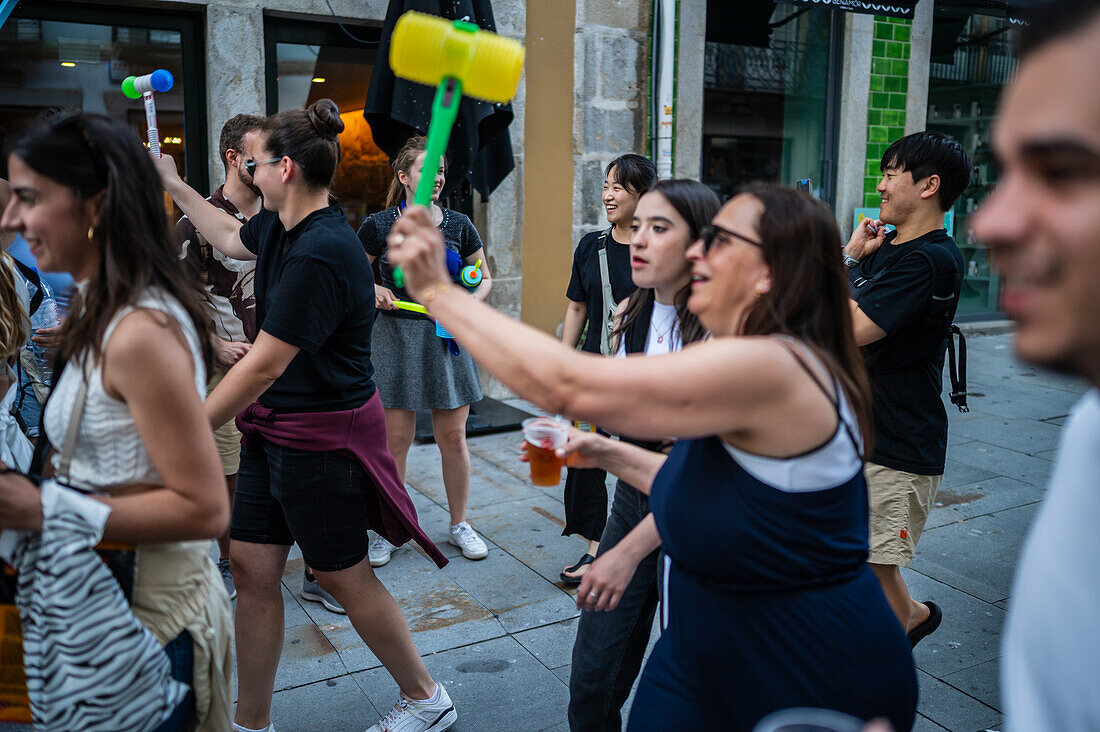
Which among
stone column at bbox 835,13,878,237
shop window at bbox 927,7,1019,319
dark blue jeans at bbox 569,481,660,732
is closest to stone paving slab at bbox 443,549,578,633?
dark blue jeans at bbox 569,481,660,732

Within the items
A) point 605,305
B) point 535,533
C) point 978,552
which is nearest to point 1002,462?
point 978,552

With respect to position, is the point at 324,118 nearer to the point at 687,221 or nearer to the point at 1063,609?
the point at 687,221

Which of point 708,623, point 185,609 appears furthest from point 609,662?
point 185,609

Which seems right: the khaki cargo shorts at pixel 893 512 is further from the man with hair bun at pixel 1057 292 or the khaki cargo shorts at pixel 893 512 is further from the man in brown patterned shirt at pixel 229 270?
the man in brown patterned shirt at pixel 229 270

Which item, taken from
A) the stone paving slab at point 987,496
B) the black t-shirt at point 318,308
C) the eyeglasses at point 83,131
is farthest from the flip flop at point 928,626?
the eyeglasses at point 83,131

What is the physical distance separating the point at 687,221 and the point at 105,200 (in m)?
1.62

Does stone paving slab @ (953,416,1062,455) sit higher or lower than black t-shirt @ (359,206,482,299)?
lower

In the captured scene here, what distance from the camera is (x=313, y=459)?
2828 mm

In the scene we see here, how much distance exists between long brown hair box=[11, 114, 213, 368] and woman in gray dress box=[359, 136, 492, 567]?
275 centimetres

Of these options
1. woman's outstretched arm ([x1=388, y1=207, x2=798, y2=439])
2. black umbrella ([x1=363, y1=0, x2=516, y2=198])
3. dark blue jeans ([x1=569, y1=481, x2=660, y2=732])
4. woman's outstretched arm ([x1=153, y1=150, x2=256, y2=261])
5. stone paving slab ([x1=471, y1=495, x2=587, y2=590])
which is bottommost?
stone paving slab ([x1=471, y1=495, x2=587, y2=590])

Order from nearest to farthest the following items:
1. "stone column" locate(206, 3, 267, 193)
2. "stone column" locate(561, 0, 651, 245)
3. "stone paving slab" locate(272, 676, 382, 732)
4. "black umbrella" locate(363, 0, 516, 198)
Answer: "stone paving slab" locate(272, 676, 382, 732), "black umbrella" locate(363, 0, 516, 198), "stone column" locate(206, 3, 267, 193), "stone column" locate(561, 0, 651, 245)

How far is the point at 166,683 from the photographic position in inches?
69.1

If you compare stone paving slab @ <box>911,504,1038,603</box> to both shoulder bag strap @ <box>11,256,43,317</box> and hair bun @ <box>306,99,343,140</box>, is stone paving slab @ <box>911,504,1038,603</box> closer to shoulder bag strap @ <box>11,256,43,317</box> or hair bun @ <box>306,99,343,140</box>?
hair bun @ <box>306,99,343,140</box>

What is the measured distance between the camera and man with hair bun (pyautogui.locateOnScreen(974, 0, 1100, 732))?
0.89 metres
